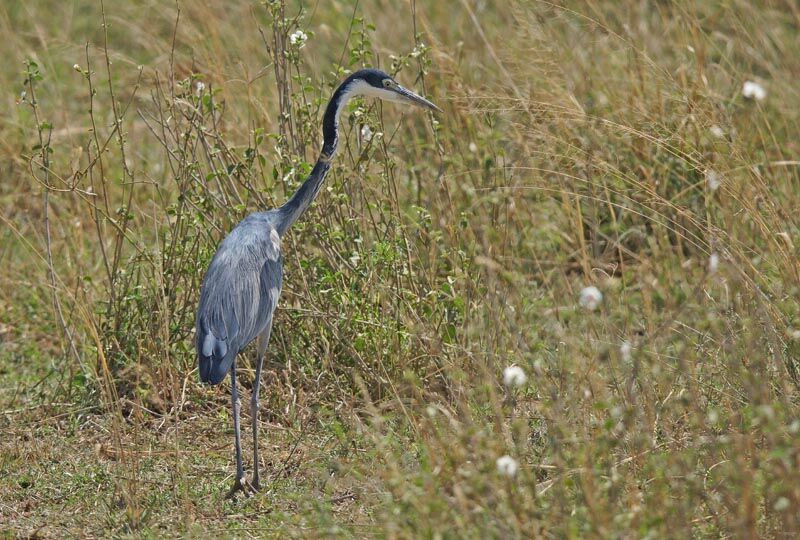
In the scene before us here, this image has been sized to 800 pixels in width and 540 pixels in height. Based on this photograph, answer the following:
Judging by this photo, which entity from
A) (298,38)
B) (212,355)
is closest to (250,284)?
(212,355)

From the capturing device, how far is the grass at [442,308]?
10.9 ft

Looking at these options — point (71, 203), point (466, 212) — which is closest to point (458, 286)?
point (466, 212)

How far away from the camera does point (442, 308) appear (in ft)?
15.9

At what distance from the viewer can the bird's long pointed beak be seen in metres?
4.93

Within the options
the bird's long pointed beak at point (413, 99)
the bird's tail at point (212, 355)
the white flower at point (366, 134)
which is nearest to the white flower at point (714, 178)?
the bird's long pointed beak at point (413, 99)

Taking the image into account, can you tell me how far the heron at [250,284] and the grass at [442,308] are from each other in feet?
0.39

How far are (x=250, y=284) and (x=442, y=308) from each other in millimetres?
801

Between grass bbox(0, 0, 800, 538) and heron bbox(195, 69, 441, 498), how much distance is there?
0.12 metres

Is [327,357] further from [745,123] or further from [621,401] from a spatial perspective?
[745,123]

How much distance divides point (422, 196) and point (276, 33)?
111cm

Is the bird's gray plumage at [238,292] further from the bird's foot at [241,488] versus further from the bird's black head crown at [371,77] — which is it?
the bird's black head crown at [371,77]

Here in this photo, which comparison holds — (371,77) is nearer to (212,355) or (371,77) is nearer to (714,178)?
(212,355)

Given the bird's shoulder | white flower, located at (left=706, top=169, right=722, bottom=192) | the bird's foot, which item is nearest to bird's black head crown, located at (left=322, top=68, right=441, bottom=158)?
the bird's shoulder

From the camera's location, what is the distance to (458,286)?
5031mm
